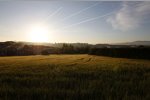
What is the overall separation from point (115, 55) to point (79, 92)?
4192cm

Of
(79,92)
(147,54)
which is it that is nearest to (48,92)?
(79,92)

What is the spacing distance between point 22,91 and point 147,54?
36.9 m

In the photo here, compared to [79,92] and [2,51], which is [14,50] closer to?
[2,51]

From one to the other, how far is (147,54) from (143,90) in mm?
34918

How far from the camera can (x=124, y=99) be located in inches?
220

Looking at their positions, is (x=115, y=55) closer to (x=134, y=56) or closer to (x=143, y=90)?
(x=134, y=56)

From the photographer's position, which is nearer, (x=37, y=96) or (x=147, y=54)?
(x=37, y=96)

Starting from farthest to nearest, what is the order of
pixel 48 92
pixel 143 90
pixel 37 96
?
pixel 143 90 → pixel 48 92 → pixel 37 96

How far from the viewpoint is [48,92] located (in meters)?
6.37

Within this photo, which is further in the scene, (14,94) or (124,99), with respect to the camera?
(14,94)

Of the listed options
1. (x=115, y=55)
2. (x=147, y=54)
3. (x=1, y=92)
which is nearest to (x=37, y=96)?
(x=1, y=92)

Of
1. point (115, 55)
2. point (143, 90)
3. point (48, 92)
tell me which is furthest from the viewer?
point (115, 55)

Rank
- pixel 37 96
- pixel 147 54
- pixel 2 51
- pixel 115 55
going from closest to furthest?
pixel 37 96
pixel 147 54
pixel 115 55
pixel 2 51

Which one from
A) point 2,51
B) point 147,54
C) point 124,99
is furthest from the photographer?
point 2,51
